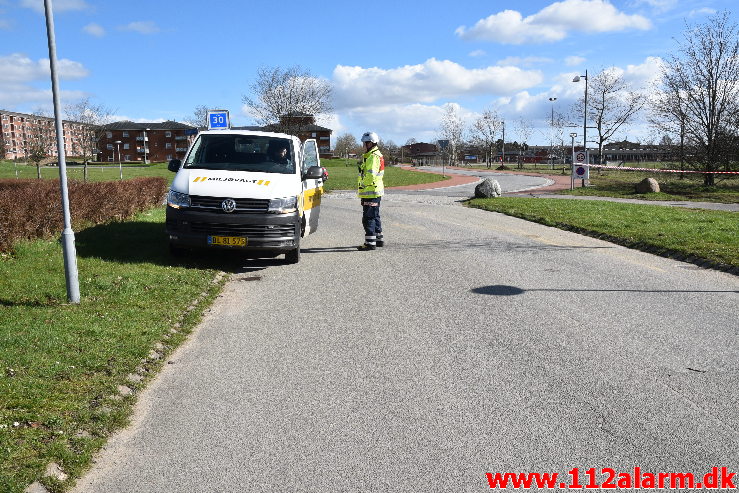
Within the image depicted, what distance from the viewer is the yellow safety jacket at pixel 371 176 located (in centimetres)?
1102

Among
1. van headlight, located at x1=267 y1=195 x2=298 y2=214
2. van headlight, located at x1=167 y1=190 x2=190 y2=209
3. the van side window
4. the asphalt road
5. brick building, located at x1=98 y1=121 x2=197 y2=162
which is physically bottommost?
the asphalt road

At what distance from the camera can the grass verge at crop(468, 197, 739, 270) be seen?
10.4m

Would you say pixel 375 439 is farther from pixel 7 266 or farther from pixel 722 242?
pixel 722 242

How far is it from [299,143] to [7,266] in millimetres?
4876

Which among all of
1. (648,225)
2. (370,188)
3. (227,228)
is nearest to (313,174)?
(370,188)

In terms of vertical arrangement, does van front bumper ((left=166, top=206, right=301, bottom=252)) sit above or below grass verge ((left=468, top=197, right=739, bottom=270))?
above

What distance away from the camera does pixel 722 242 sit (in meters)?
11.0

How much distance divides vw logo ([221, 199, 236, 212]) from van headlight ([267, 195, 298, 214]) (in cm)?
50

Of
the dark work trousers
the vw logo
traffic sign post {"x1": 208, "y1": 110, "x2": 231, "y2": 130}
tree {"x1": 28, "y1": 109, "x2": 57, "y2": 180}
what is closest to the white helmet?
the dark work trousers

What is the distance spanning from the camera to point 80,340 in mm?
5340

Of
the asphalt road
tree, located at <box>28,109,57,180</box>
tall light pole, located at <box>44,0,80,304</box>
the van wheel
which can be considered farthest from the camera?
tree, located at <box>28,109,57,180</box>

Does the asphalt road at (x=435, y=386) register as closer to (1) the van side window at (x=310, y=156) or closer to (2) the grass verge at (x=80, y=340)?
(2) the grass verge at (x=80, y=340)

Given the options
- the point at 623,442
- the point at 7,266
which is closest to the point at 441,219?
the point at 7,266

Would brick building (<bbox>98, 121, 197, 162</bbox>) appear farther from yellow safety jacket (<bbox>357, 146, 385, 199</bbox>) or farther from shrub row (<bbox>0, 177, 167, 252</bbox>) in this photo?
yellow safety jacket (<bbox>357, 146, 385, 199</bbox>)
